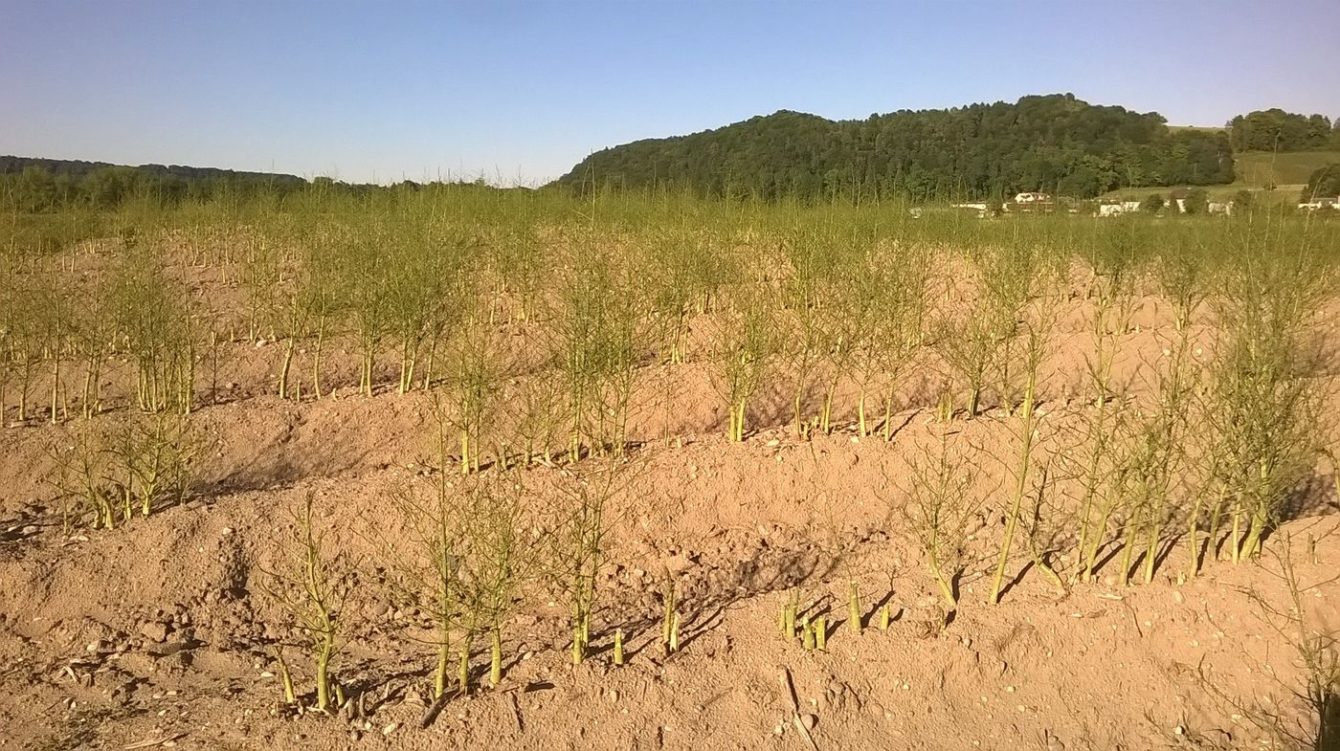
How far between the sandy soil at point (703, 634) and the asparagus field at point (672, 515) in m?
0.02

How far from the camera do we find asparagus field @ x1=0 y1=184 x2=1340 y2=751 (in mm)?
4074

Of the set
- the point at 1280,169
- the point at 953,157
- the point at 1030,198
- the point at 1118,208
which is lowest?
the point at 1118,208

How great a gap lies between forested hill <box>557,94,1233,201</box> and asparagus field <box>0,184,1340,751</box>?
1.48 meters

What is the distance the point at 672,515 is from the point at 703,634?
172cm

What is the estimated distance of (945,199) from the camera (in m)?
12.5

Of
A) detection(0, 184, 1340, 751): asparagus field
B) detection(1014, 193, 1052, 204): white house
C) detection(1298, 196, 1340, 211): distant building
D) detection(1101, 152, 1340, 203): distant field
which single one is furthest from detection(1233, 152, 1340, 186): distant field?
detection(1014, 193, 1052, 204): white house

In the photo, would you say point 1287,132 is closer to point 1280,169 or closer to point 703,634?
point 1280,169

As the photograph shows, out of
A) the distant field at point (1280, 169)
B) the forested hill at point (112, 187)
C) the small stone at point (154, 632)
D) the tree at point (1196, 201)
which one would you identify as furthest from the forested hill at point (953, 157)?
the small stone at point (154, 632)

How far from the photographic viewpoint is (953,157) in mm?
14164

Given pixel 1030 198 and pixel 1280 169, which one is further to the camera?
pixel 1030 198

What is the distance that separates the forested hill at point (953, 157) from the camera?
40.9 ft

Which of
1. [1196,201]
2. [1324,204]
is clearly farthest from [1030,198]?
[1324,204]

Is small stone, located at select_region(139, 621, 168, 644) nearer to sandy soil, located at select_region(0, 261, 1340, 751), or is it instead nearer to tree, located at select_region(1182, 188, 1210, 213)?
sandy soil, located at select_region(0, 261, 1340, 751)

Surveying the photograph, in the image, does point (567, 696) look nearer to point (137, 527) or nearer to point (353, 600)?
point (353, 600)
